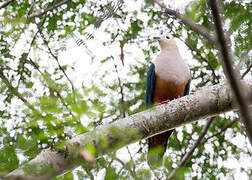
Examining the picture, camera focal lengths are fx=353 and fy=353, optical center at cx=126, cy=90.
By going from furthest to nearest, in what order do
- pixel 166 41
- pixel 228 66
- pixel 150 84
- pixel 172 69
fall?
1. pixel 166 41
2. pixel 150 84
3. pixel 172 69
4. pixel 228 66

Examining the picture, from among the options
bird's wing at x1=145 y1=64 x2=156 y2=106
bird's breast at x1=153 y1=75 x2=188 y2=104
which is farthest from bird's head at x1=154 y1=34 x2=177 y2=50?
bird's breast at x1=153 y1=75 x2=188 y2=104

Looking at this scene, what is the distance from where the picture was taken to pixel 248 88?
3.05 metres

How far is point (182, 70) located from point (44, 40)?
1865 millimetres

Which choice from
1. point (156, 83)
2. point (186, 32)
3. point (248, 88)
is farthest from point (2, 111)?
point (248, 88)

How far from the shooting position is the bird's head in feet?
16.2

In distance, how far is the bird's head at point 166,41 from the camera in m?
4.93

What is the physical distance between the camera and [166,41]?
502cm

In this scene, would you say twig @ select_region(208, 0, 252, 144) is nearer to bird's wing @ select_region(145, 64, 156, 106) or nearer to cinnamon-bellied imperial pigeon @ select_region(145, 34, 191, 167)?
cinnamon-bellied imperial pigeon @ select_region(145, 34, 191, 167)

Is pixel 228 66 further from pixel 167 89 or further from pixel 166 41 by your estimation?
pixel 166 41

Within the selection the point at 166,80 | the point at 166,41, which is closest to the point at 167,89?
the point at 166,80

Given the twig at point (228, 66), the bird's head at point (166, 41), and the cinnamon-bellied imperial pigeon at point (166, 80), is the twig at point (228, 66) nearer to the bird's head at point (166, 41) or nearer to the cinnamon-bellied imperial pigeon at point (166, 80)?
the cinnamon-bellied imperial pigeon at point (166, 80)

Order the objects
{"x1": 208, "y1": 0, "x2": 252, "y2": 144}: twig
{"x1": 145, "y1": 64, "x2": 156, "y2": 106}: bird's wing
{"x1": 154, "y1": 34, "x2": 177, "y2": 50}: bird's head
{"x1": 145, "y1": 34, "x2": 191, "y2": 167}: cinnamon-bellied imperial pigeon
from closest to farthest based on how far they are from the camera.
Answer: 1. {"x1": 208, "y1": 0, "x2": 252, "y2": 144}: twig
2. {"x1": 145, "y1": 34, "x2": 191, "y2": 167}: cinnamon-bellied imperial pigeon
3. {"x1": 145, "y1": 64, "x2": 156, "y2": 106}: bird's wing
4. {"x1": 154, "y1": 34, "x2": 177, "y2": 50}: bird's head

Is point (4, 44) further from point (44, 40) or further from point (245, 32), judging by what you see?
point (245, 32)

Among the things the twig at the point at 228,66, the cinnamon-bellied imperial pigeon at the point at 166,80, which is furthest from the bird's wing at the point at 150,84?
the twig at the point at 228,66
